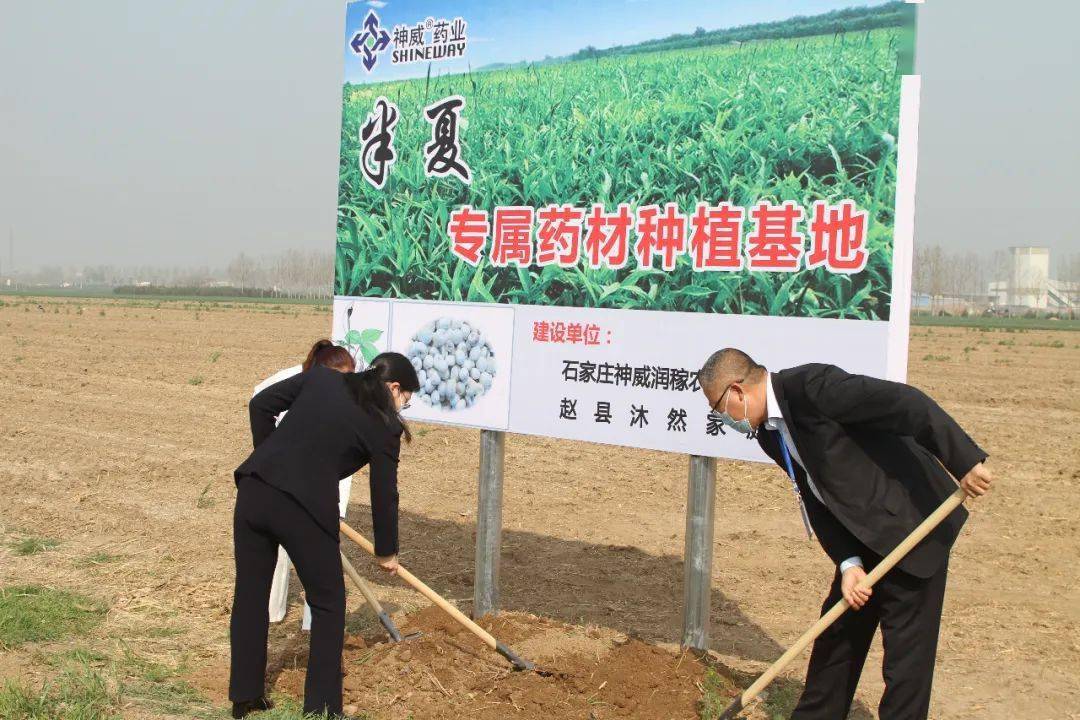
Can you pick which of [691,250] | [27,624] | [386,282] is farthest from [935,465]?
[27,624]

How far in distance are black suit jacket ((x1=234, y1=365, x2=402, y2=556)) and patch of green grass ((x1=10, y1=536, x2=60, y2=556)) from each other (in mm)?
4035

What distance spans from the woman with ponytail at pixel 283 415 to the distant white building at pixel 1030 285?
123m

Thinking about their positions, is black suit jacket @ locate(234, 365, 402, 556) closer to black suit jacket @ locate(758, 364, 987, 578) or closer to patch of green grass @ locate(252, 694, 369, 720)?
patch of green grass @ locate(252, 694, 369, 720)

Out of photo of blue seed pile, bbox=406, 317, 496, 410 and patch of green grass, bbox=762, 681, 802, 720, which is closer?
patch of green grass, bbox=762, 681, 802, 720

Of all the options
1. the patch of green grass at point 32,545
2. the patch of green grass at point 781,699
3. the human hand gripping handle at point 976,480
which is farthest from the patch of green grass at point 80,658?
the human hand gripping handle at point 976,480

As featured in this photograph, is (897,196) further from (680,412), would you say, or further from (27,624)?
(27,624)

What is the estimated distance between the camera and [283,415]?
20.1ft

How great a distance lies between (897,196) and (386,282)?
321 cm

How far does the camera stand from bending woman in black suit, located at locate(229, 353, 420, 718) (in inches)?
175

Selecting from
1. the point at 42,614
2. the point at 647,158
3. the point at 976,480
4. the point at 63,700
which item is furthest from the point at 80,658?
the point at 976,480

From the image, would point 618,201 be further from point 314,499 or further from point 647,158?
point 314,499

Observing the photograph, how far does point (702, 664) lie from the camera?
517cm

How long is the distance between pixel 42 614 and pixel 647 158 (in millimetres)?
4235

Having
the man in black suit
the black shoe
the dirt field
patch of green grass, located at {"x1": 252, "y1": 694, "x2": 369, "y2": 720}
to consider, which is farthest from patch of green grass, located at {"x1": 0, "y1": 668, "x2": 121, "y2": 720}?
the man in black suit
